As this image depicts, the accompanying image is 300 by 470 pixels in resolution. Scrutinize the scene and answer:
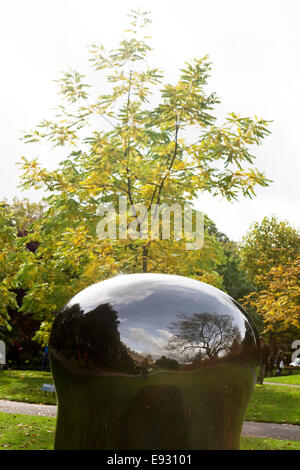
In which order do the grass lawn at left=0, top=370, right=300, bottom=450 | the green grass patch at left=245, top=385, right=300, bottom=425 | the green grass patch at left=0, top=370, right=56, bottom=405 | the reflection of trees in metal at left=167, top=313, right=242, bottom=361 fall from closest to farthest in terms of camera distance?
the reflection of trees in metal at left=167, top=313, right=242, bottom=361 < the grass lawn at left=0, top=370, right=300, bottom=450 < the green grass patch at left=245, top=385, right=300, bottom=425 < the green grass patch at left=0, top=370, right=56, bottom=405

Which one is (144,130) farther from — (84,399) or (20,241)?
(84,399)

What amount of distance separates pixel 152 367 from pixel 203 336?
21.1 inches

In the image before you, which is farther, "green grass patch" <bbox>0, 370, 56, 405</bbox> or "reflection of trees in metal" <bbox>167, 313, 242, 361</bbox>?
"green grass patch" <bbox>0, 370, 56, 405</bbox>

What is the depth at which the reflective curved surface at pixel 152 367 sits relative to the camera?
4246 millimetres

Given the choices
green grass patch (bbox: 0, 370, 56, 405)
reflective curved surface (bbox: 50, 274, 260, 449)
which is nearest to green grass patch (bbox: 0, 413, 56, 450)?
green grass patch (bbox: 0, 370, 56, 405)

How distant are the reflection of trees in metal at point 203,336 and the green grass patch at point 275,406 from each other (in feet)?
33.0

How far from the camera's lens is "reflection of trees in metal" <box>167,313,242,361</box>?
437 centimetres

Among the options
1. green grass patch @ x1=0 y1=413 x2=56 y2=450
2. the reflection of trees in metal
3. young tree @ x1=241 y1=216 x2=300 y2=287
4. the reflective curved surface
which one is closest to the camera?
the reflective curved surface

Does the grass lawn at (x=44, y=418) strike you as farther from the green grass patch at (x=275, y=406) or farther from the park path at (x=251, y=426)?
the park path at (x=251, y=426)

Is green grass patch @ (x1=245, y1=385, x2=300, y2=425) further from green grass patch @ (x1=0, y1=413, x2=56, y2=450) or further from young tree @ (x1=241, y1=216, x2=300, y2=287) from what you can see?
young tree @ (x1=241, y1=216, x2=300, y2=287)

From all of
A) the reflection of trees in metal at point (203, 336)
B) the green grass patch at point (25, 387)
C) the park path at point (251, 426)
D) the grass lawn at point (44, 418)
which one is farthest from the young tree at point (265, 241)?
the reflection of trees in metal at point (203, 336)

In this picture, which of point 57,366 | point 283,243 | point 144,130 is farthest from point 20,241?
point 283,243

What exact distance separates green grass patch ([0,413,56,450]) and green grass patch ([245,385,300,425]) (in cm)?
549

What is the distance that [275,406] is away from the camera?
15891mm
